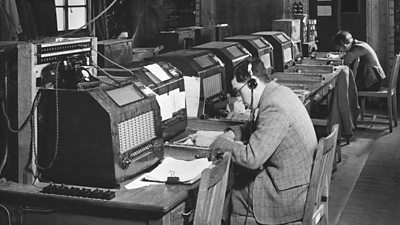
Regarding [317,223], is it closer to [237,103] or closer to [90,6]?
[237,103]

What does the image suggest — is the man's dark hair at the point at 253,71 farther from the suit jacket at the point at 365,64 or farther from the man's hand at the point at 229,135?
the suit jacket at the point at 365,64

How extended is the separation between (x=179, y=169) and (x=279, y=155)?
53 cm

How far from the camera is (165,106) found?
154 inches

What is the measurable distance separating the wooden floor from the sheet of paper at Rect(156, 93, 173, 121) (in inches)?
66.3

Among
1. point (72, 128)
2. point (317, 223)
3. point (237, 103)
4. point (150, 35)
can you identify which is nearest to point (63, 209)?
point (72, 128)

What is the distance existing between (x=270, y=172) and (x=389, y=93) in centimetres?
471

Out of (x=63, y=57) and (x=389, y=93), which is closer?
(x=63, y=57)

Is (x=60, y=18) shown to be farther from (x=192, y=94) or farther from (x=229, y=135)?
(x=229, y=135)

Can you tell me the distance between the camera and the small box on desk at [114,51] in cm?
439

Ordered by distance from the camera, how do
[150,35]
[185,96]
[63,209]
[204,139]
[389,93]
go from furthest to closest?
[150,35]
[389,93]
[185,96]
[204,139]
[63,209]

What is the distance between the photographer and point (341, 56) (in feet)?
26.6

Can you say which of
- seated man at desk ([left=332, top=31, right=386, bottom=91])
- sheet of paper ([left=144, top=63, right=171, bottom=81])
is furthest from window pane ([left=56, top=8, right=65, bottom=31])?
sheet of paper ([left=144, top=63, right=171, bottom=81])

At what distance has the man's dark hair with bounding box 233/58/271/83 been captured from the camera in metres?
3.39

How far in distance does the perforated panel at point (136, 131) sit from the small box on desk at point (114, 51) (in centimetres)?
98
